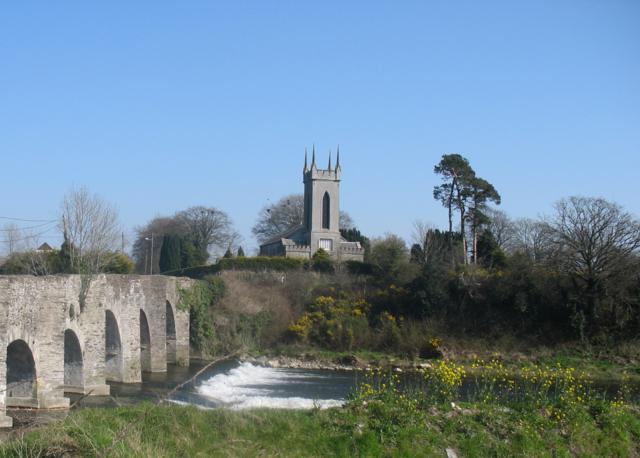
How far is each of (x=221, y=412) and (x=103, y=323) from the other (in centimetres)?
1109

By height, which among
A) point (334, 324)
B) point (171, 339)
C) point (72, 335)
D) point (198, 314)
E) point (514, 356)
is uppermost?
point (198, 314)

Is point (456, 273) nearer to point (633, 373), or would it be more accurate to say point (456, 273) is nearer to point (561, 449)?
point (633, 373)

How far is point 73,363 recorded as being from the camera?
2189 centimetres

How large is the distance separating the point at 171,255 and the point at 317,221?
11.5 meters

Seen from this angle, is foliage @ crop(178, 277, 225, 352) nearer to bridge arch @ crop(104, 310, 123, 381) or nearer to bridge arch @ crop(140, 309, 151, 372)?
bridge arch @ crop(140, 309, 151, 372)

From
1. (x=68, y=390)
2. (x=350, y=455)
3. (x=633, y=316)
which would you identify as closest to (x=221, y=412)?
(x=350, y=455)

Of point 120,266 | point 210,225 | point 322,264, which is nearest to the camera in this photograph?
point 120,266

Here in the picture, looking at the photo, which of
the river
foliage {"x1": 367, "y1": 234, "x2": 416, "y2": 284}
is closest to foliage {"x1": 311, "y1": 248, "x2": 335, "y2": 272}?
foliage {"x1": 367, "y1": 234, "x2": 416, "y2": 284}

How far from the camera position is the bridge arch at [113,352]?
2527 cm

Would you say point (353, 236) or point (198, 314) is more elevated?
point (353, 236)

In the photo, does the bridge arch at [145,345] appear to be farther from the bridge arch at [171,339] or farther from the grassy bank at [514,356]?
the grassy bank at [514,356]

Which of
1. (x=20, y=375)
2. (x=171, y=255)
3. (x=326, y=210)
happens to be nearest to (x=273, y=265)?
(x=326, y=210)

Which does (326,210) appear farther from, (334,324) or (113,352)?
(113,352)

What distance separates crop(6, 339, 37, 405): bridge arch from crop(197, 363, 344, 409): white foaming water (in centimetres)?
490
